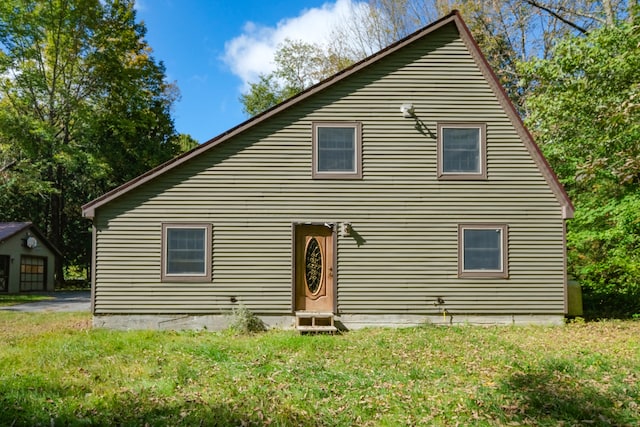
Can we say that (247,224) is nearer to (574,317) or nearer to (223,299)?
(223,299)

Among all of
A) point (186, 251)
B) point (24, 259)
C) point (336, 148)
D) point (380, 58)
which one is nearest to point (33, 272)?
point (24, 259)

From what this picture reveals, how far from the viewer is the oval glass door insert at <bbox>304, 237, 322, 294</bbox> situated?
10938 millimetres

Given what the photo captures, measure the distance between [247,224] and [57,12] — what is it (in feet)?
71.6

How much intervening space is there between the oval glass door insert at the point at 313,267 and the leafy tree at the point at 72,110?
61.7 ft

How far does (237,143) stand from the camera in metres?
11.0

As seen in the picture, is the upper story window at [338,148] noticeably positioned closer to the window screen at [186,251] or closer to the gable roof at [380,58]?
the gable roof at [380,58]

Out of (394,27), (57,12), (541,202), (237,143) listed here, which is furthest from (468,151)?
(57,12)

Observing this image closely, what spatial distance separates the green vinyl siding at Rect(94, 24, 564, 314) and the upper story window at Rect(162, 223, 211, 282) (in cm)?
17

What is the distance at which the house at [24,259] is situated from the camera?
21609 mm

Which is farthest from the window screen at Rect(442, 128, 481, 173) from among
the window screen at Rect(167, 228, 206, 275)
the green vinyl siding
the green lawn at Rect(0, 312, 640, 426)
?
the window screen at Rect(167, 228, 206, 275)

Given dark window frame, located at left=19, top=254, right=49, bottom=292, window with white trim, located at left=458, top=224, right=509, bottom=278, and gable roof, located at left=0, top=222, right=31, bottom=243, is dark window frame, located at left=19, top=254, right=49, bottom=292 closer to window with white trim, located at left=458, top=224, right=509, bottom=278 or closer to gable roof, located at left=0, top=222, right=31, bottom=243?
gable roof, located at left=0, top=222, right=31, bottom=243

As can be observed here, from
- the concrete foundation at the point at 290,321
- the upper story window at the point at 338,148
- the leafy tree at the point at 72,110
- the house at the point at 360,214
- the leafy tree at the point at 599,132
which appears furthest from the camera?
the leafy tree at the point at 72,110

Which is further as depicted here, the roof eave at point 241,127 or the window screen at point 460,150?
the window screen at point 460,150

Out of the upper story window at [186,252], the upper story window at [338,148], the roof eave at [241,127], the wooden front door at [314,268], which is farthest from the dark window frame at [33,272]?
the upper story window at [338,148]
